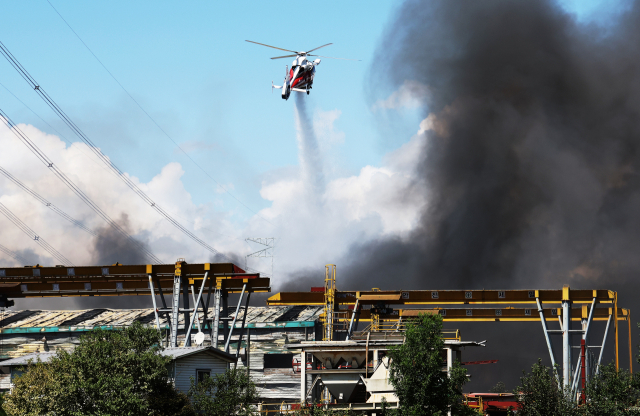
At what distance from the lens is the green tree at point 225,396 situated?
33.1 meters

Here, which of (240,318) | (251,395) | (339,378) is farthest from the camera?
(240,318)

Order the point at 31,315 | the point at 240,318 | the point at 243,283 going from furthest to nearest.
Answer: the point at 31,315 → the point at 240,318 → the point at 243,283

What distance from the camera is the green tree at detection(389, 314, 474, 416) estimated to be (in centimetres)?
3134

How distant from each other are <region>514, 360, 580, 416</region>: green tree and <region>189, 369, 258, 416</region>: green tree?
14.8m

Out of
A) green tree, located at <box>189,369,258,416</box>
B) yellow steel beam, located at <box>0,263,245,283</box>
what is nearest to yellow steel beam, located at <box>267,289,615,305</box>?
yellow steel beam, located at <box>0,263,245,283</box>

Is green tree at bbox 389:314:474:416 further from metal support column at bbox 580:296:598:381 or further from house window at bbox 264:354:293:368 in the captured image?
house window at bbox 264:354:293:368

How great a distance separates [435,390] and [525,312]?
2805 cm

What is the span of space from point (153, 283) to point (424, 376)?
29119mm

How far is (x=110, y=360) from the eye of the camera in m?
31.0

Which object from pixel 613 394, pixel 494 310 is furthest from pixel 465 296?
pixel 613 394

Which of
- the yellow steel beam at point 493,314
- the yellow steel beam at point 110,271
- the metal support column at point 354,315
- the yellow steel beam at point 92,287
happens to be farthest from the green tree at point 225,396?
the yellow steel beam at point 493,314

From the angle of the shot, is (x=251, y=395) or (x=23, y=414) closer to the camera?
(x=23, y=414)

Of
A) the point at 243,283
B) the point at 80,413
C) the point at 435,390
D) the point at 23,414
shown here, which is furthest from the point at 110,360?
the point at 243,283

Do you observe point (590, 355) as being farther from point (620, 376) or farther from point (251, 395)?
point (251, 395)
